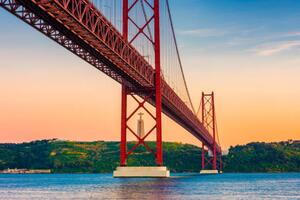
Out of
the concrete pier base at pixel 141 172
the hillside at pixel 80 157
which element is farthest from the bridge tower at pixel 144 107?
the hillside at pixel 80 157

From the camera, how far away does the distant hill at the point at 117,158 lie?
154m

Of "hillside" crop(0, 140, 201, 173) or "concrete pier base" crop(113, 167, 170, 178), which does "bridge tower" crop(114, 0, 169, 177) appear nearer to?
"concrete pier base" crop(113, 167, 170, 178)

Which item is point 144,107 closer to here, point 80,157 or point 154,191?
point 154,191

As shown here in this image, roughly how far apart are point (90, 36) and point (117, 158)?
139 meters

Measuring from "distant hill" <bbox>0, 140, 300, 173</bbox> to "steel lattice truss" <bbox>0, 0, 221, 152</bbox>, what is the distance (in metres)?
100

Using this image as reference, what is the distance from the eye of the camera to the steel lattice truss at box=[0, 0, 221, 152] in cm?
2948

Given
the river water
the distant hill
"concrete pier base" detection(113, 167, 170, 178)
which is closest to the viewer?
the river water

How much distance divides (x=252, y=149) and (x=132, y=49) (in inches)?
4915

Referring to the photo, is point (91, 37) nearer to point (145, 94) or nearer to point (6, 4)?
point (6, 4)

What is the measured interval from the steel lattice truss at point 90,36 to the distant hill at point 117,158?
100m

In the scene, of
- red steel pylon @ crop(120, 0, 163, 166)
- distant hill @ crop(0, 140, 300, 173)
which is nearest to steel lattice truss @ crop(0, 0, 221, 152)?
red steel pylon @ crop(120, 0, 163, 166)

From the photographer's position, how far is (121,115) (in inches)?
2067

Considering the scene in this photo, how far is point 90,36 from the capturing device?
34281 mm

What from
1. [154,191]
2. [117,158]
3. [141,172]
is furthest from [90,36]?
[117,158]
